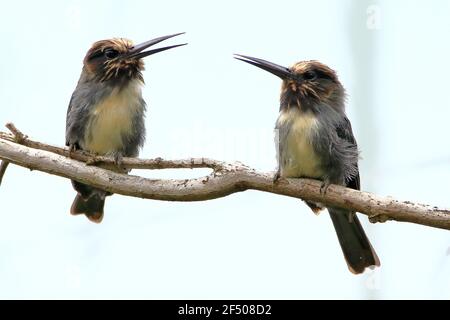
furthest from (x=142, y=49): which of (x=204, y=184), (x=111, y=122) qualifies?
(x=204, y=184)

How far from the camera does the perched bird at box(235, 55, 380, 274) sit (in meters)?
5.00

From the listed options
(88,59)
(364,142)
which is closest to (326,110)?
(88,59)

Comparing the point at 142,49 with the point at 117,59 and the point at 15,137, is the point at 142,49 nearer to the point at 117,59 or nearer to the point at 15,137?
the point at 117,59

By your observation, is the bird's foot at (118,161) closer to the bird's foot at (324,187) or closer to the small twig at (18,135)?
the small twig at (18,135)

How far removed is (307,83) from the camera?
538 cm

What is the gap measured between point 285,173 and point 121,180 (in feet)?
3.32

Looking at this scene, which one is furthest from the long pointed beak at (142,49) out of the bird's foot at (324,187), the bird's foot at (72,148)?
the bird's foot at (324,187)

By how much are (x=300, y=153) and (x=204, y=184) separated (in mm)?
686

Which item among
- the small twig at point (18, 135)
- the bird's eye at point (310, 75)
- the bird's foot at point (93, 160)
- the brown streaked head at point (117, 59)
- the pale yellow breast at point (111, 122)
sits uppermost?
the brown streaked head at point (117, 59)

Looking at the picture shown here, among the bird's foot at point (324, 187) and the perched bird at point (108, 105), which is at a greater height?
the perched bird at point (108, 105)

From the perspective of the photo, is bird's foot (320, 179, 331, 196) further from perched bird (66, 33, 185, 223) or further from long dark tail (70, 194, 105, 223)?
long dark tail (70, 194, 105, 223)

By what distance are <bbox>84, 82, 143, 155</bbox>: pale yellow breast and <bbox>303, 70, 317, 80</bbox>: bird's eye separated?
4.03ft

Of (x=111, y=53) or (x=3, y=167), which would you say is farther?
(x=111, y=53)

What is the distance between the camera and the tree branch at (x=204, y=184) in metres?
4.35
